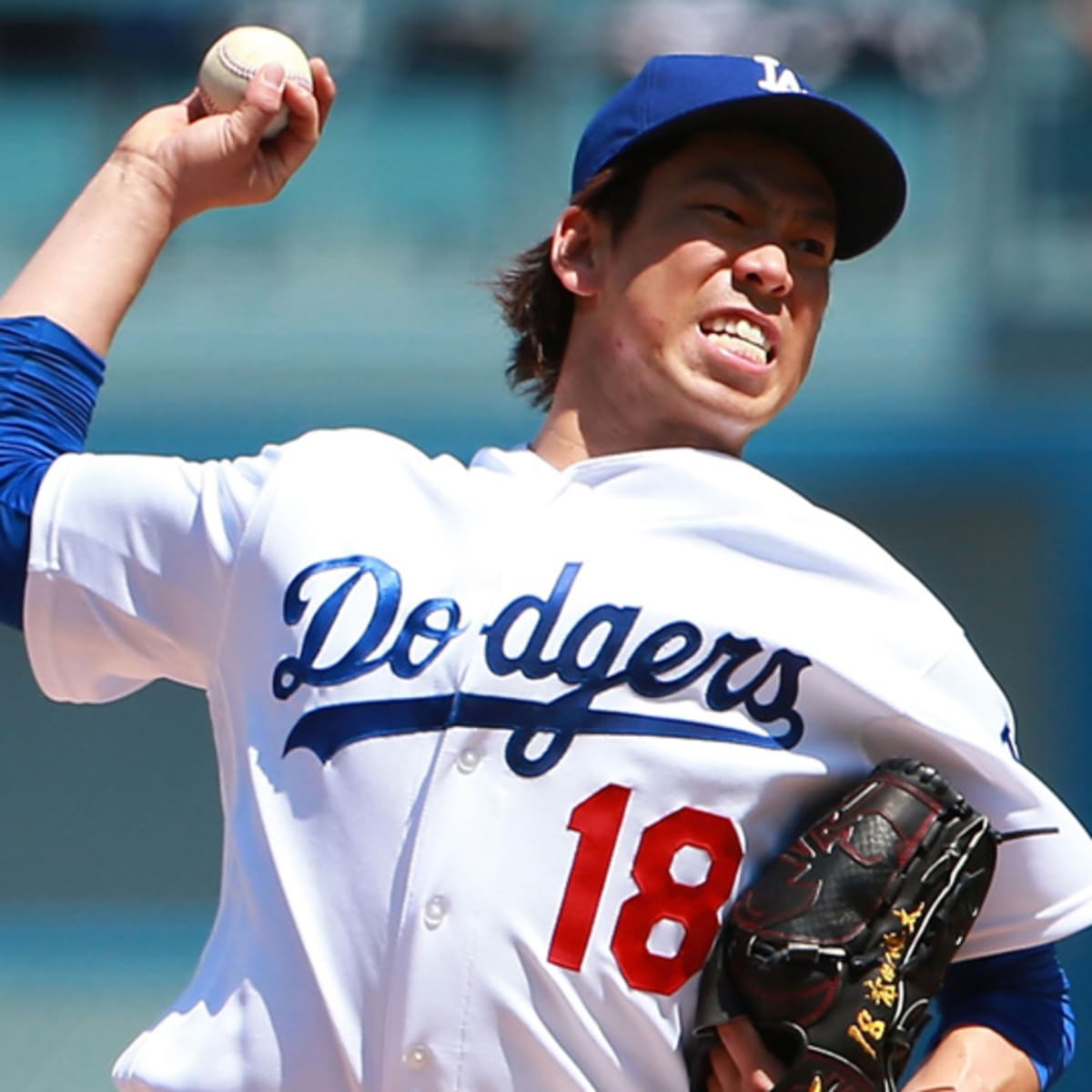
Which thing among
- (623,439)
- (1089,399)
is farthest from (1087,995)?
(623,439)

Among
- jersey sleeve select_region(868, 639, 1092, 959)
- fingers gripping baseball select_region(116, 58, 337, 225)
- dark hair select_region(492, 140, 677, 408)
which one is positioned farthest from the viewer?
dark hair select_region(492, 140, 677, 408)

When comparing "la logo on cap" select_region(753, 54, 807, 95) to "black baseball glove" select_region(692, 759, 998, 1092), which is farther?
"la logo on cap" select_region(753, 54, 807, 95)

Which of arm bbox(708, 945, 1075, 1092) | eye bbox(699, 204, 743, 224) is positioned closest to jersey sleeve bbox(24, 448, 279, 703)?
eye bbox(699, 204, 743, 224)

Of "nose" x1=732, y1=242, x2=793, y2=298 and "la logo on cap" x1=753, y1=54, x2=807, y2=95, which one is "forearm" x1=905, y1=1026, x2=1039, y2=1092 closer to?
"nose" x1=732, y1=242, x2=793, y2=298

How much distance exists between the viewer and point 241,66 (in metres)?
2.10

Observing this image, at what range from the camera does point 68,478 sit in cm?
188

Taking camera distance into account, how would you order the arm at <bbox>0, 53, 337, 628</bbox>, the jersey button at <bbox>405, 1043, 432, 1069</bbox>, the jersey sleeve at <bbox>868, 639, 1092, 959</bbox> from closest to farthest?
the jersey button at <bbox>405, 1043, 432, 1069</bbox>, the jersey sleeve at <bbox>868, 639, 1092, 959</bbox>, the arm at <bbox>0, 53, 337, 628</bbox>

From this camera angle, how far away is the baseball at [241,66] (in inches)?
81.2

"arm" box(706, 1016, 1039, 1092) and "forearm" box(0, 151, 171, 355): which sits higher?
"forearm" box(0, 151, 171, 355)

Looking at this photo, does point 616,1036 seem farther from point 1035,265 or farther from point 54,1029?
point 1035,265

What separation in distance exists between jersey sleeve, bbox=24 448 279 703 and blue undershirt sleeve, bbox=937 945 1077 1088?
2.35 ft

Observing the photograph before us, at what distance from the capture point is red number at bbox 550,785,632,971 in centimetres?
169

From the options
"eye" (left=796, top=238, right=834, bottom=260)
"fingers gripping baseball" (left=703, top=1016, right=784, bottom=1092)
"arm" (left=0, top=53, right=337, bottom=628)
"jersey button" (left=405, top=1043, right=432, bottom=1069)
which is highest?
"eye" (left=796, top=238, right=834, bottom=260)

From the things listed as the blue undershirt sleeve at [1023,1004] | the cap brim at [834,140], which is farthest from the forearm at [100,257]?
the blue undershirt sleeve at [1023,1004]
